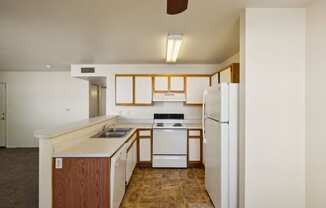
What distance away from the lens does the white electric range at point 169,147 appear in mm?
4371

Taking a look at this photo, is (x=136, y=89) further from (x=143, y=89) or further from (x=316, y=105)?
(x=316, y=105)

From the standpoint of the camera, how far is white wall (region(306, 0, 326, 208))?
1.91 metres

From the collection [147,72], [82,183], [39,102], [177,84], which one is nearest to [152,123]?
[177,84]

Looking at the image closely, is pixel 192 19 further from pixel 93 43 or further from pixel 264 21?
pixel 93 43

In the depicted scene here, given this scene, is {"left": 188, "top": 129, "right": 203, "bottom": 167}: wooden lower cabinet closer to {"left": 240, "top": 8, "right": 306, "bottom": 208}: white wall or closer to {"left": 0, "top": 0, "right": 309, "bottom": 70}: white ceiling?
{"left": 0, "top": 0, "right": 309, "bottom": 70}: white ceiling

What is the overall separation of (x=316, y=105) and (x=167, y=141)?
2.87 meters

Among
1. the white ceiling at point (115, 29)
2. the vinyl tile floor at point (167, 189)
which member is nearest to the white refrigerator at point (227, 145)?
the vinyl tile floor at point (167, 189)

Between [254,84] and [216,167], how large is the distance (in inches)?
46.0

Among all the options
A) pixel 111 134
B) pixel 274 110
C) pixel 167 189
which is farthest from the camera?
pixel 111 134

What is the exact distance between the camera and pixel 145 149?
441 cm

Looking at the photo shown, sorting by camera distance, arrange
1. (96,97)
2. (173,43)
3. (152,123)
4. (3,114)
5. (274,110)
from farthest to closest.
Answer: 1. (96,97)
2. (3,114)
3. (152,123)
4. (173,43)
5. (274,110)

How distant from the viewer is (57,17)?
2.40 meters

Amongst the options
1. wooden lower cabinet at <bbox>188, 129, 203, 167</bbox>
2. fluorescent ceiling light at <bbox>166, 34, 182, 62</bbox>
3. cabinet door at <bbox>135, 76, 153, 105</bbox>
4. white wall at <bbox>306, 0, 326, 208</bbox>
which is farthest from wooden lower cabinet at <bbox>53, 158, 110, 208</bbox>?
cabinet door at <bbox>135, 76, 153, 105</bbox>

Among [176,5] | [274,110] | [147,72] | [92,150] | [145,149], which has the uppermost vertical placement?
[147,72]
